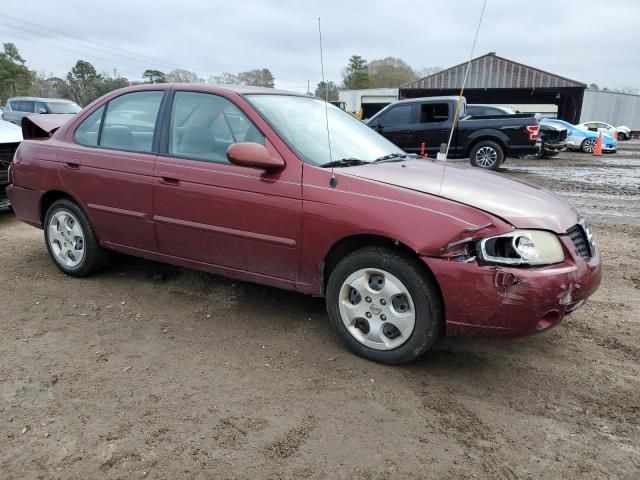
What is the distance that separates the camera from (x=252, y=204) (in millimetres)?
3359

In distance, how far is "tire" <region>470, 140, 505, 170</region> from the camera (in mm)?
12773

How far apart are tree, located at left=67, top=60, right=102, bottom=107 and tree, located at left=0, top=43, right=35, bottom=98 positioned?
14.8ft

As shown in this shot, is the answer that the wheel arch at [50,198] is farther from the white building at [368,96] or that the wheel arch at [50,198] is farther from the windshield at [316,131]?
the white building at [368,96]

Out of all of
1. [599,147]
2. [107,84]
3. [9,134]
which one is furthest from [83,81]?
[9,134]

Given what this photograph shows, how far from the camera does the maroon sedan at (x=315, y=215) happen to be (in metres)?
2.77

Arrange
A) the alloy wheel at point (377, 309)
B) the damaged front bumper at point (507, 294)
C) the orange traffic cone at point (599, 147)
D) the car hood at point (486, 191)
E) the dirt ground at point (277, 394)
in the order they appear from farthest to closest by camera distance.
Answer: the orange traffic cone at point (599, 147)
the alloy wheel at point (377, 309)
the car hood at point (486, 191)
the damaged front bumper at point (507, 294)
the dirt ground at point (277, 394)

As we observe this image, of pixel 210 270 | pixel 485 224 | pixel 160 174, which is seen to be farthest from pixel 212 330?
pixel 485 224

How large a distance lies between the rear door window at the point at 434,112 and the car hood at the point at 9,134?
8861 mm

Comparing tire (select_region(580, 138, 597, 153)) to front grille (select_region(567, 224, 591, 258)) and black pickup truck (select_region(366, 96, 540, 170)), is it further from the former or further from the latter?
front grille (select_region(567, 224, 591, 258))

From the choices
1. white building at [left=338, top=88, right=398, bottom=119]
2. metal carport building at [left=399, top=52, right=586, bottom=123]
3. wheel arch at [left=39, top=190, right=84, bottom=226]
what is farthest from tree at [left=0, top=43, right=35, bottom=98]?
wheel arch at [left=39, top=190, right=84, bottom=226]

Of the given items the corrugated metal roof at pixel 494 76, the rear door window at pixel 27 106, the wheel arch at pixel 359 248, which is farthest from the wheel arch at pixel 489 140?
the corrugated metal roof at pixel 494 76

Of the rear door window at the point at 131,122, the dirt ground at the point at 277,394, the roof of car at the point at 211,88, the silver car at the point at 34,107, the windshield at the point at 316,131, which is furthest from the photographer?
the silver car at the point at 34,107

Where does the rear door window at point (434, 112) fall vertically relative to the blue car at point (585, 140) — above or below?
above

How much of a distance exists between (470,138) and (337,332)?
35.1 feet
